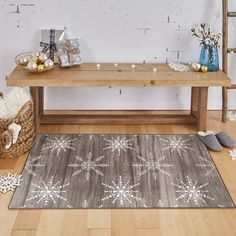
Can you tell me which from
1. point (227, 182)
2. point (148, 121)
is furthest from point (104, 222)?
point (148, 121)

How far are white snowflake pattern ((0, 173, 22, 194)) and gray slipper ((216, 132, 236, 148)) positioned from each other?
144 cm

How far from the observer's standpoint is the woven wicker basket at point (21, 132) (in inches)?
118

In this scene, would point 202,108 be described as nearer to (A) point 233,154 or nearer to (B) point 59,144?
(A) point 233,154

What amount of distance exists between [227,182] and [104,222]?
87cm

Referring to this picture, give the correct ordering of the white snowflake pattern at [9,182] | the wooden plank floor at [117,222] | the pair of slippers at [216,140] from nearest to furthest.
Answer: the wooden plank floor at [117,222]
the white snowflake pattern at [9,182]
the pair of slippers at [216,140]

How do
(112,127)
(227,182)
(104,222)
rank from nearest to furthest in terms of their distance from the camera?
(104,222)
(227,182)
(112,127)

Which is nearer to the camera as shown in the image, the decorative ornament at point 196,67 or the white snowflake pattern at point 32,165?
the white snowflake pattern at point 32,165

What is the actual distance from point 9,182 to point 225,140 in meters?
1.54

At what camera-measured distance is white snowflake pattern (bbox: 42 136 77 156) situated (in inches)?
126

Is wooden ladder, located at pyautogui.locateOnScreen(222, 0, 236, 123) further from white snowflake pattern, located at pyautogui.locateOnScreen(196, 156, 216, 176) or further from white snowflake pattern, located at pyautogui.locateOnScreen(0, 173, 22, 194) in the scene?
white snowflake pattern, located at pyautogui.locateOnScreen(0, 173, 22, 194)

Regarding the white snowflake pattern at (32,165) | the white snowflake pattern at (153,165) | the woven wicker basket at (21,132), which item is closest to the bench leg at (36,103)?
the woven wicker basket at (21,132)

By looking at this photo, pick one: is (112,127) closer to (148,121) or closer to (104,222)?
(148,121)

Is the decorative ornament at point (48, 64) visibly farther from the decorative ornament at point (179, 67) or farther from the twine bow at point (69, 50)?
the decorative ornament at point (179, 67)

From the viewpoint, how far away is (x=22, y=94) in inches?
127
